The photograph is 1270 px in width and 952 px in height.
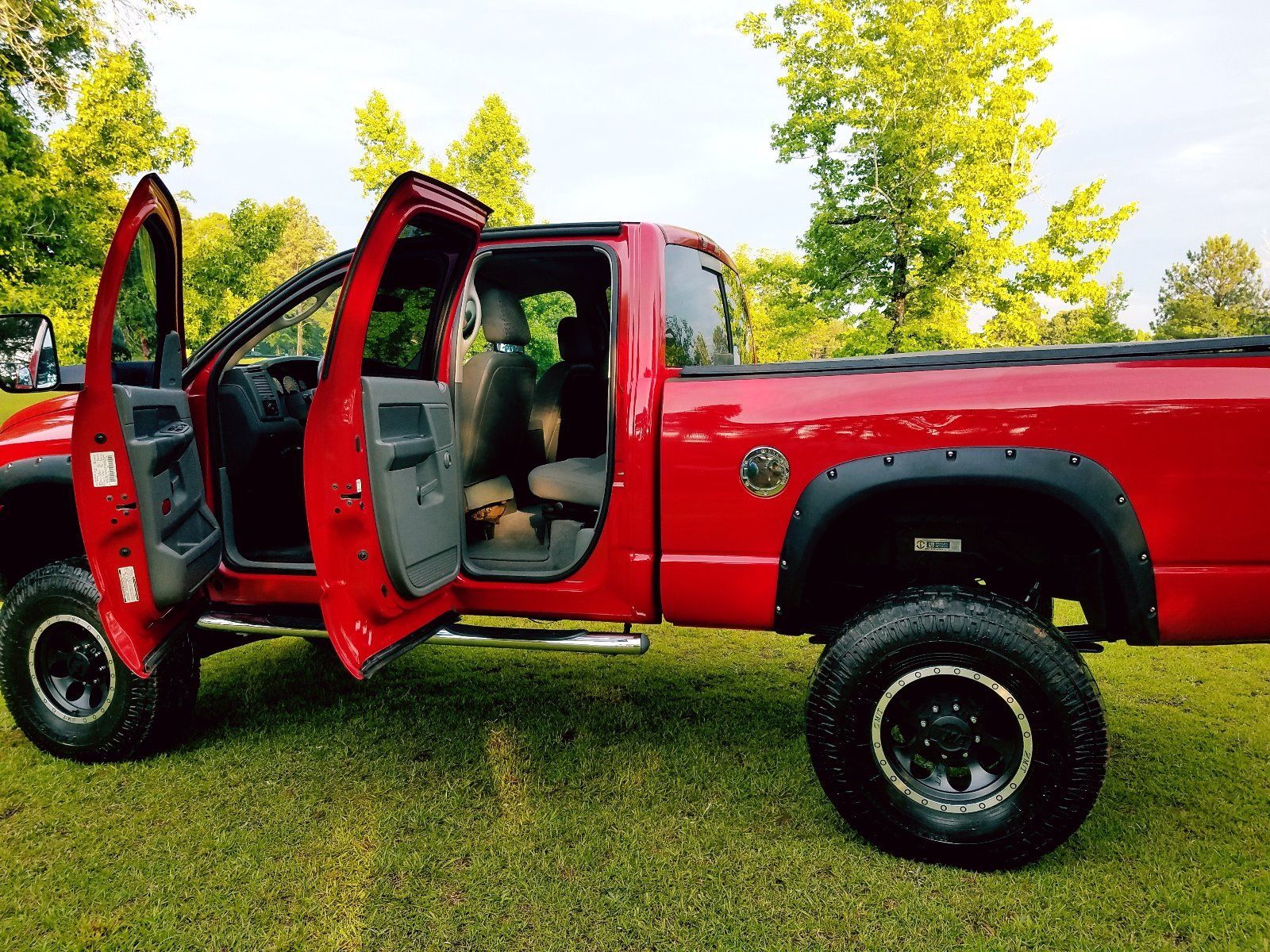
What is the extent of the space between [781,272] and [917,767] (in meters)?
15.2

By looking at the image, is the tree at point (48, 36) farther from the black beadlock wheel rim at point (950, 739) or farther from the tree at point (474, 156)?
the black beadlock wheel rim at point (950, 739)

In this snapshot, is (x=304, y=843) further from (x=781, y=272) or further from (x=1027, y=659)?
(x=781, y=272)

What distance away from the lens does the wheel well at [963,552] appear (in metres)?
2.41

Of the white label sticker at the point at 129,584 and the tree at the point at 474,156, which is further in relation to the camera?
the tree at the point at 474,156

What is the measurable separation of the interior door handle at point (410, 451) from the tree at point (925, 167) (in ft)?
43.3

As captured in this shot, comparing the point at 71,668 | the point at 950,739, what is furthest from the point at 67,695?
the point at 950,739

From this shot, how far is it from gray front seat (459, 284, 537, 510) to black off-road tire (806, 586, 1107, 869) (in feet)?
5.76

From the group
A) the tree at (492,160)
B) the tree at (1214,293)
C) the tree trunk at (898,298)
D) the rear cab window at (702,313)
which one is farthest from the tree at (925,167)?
the tree at (1214,293)

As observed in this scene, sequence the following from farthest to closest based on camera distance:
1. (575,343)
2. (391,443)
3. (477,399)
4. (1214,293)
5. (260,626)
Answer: (1214,293) < (575,343) < (477,399) < (260,626) < (391,443)

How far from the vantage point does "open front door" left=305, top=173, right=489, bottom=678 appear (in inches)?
97.5

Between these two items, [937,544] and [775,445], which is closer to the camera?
[775,445]

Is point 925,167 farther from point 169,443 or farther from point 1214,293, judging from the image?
point 1214,293

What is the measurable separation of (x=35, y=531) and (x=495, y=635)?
2146 mm

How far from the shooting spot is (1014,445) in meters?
2.30
